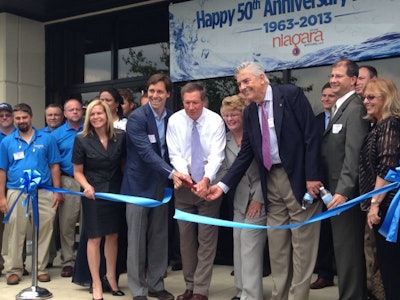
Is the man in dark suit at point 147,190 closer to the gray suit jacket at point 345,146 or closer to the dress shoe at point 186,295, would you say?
the dress shoe at point 186,295

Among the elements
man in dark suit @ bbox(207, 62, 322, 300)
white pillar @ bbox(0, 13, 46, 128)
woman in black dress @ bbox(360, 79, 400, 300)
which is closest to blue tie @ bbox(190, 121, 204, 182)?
man in dark suit @ bbox(207, 62, 322, 300)

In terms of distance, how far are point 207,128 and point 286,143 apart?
91 centimetres

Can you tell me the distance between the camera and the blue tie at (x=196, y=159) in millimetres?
4777

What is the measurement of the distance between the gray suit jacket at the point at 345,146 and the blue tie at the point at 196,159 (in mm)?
1086

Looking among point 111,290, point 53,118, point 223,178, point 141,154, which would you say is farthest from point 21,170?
point 223,178

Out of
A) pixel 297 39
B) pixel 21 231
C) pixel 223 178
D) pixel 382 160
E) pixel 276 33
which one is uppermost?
pixel 276 33

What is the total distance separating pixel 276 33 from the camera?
20.0 ft

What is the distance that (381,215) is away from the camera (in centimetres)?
374

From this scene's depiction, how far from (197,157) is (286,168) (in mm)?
932

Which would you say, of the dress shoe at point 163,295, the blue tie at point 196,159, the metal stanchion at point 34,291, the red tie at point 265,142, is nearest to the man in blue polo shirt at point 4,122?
the metal stanchion at point 34,291

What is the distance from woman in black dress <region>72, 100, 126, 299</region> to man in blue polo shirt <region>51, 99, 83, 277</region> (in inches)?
50.9

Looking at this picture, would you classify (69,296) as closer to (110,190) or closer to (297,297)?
(110,190)

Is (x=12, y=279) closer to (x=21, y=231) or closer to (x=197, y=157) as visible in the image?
(x=21, y=231)

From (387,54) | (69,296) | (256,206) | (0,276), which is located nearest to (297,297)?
(256,206)
